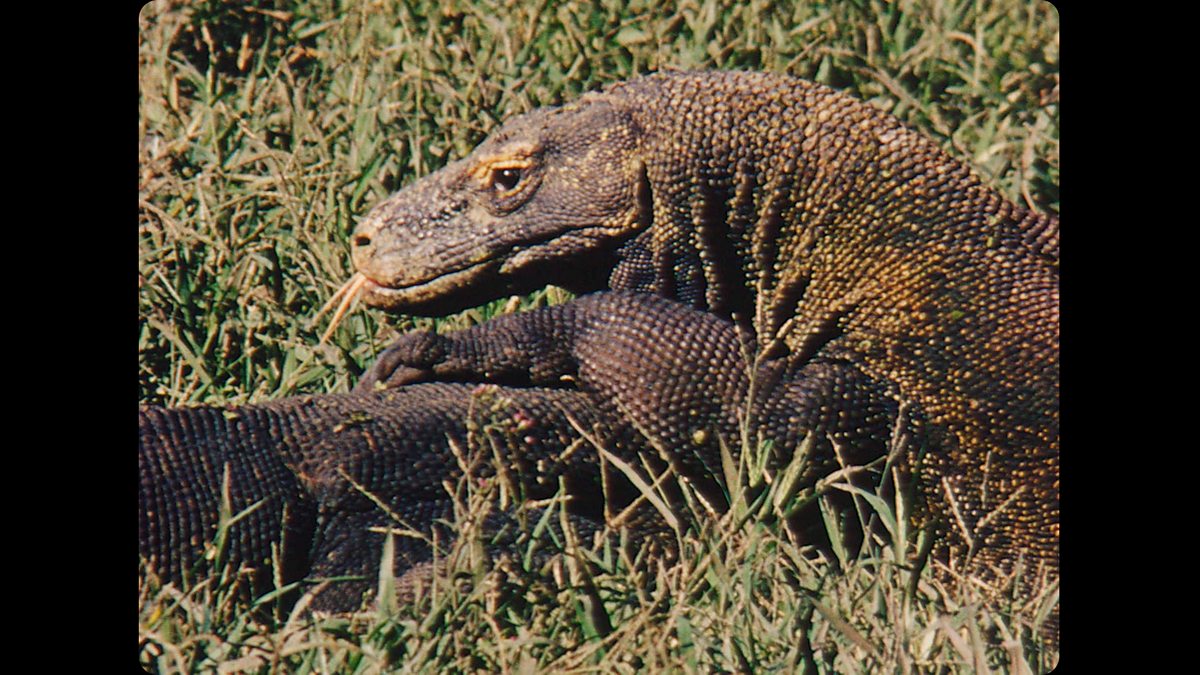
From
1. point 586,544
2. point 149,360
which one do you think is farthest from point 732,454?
point 149,360

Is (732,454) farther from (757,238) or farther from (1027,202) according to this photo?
(1027,202)

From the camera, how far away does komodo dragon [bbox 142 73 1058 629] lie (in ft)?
12.3

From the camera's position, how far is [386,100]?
15.6ft

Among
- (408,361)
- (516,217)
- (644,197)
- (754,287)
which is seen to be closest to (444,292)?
(516,217)

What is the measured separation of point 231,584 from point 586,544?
64 centimetres

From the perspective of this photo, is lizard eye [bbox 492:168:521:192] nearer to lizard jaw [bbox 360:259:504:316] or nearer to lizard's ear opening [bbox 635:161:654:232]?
lizard jaw [bbox 360:259:504:316]

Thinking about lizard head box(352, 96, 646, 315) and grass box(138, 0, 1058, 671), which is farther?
grass box(138, 0, 1058, 671)

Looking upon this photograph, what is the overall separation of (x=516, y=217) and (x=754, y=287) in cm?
51

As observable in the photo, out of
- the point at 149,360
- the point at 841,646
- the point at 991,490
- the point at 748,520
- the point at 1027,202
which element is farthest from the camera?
the point at 1027,202

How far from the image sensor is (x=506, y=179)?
4.05 m

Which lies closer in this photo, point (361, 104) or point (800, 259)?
point (800, 259)

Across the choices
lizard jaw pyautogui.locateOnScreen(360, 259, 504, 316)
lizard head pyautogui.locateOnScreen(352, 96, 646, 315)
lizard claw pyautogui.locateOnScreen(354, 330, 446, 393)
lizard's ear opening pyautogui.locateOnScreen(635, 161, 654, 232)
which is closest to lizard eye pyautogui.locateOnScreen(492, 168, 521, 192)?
lizard head pyautogui.locateOnScreen(352, 96, 646, 315)

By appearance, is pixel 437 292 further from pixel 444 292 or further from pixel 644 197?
pixel 644 197

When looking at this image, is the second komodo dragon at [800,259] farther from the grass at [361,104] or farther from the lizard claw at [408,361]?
the grass at [361,104]
